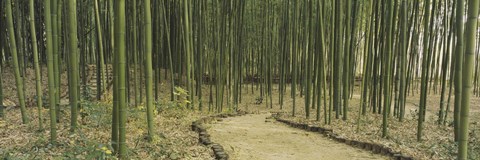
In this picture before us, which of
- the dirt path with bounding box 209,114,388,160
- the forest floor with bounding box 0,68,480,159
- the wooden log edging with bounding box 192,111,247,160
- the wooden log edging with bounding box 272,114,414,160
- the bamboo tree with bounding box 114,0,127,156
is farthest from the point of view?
the dirt path with bounding box 209,114,388,160

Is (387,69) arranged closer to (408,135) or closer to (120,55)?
(408,135)

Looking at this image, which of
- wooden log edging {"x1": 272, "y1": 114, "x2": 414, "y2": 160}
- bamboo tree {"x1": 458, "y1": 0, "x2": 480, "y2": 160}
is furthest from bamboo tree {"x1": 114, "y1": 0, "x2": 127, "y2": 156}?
wooden log edging {"x1": 272, "y1": 114, "x2": 414, "y2": 160}

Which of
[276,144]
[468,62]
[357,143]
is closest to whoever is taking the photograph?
[468,62]

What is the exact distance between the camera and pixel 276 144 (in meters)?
4.02

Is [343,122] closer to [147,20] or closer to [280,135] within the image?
[280,135]

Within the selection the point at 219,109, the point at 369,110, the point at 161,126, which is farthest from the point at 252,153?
the point at 369,110

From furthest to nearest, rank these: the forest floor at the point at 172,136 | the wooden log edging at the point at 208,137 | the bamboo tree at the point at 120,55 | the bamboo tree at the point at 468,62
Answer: the wooden log edging at the point at 208,137, the forest floor at the point at 172,136, the bamboo tree at the point at 120,55, the bamboo tree at the point at 468,62

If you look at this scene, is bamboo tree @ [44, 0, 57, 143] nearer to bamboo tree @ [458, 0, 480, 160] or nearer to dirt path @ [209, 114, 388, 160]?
dirt path @ [209, 114, 388, 160]

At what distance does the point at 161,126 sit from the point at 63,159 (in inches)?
79.6

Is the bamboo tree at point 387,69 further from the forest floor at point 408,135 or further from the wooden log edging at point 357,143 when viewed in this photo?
the wooden log edging at point 357,143

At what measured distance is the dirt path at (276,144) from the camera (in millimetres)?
3531

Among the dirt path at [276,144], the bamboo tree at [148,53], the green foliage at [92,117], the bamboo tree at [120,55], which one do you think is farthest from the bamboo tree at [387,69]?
the green foliage at [92,117]

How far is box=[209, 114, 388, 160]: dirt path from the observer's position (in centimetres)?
353

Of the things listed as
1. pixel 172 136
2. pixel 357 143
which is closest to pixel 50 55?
pixel 172 136
